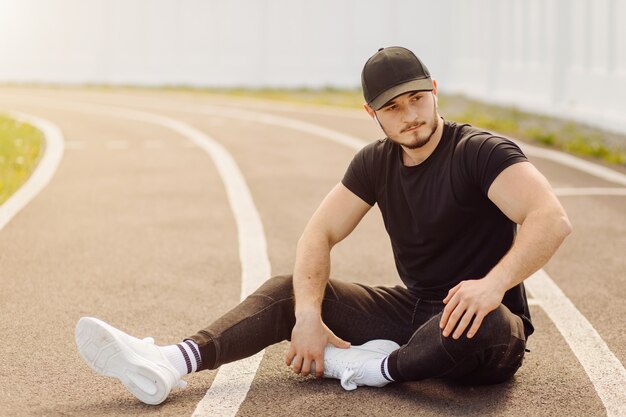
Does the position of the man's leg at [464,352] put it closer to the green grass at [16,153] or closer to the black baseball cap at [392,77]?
the black baseball cap at [392,77]

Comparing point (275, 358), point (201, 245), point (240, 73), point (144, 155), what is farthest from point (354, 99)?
point (275, 358)

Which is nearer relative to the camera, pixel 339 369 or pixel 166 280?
pixel 339 369

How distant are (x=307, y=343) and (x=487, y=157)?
1182 millimetres

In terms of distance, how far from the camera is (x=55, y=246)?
8305 millimetres

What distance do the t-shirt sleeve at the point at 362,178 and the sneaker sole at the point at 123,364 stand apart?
1.36 m

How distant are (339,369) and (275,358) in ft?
1.91

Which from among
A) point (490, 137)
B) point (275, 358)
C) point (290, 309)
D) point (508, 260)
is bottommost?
point (275, 358)

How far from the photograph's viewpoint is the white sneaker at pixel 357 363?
480 cm

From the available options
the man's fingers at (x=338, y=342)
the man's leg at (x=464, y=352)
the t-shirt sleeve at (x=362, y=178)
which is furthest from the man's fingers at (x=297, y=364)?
the t-shirt sleeve at (x=362, y=178)

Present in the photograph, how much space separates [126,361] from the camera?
14.9 ft

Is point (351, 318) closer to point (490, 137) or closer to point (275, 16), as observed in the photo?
point (490, 137)

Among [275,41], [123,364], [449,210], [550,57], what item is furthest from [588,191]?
[275,41]

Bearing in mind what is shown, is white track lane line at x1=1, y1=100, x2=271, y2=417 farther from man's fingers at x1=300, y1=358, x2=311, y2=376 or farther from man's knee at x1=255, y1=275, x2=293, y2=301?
man's knee at x1=255, y1=275, x2=293, y2=301

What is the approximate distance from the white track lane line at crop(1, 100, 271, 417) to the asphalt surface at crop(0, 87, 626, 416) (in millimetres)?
61
